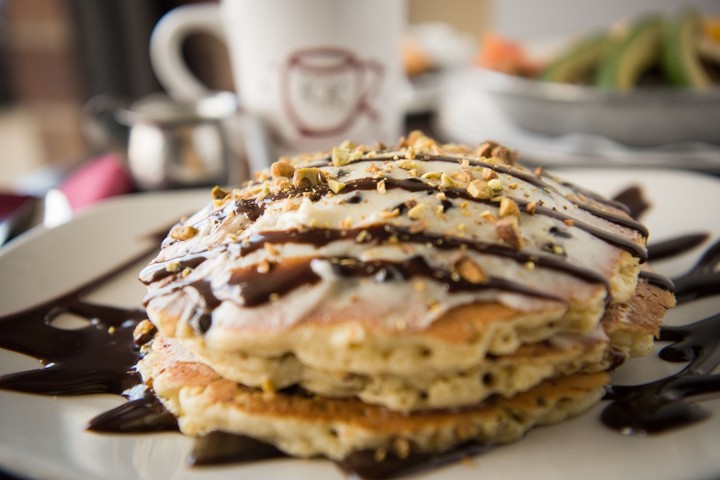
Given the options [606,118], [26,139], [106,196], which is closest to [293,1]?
[106,196]

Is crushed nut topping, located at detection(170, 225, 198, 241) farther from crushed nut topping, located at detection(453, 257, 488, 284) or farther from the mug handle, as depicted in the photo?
the mug handle

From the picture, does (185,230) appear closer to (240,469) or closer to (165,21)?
(240,469)

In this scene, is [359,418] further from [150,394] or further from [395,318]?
[150,394]

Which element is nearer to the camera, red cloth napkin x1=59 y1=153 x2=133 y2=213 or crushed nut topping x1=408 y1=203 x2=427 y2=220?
crushed nut topping x1=408 y1=203 x2=427 y2=220

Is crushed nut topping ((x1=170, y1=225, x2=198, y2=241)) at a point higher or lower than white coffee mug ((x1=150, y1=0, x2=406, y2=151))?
lower

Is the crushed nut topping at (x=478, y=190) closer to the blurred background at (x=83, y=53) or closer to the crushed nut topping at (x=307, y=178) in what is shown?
the crushed nut topping at (x=307, y=178)

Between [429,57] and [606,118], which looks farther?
[429,57]

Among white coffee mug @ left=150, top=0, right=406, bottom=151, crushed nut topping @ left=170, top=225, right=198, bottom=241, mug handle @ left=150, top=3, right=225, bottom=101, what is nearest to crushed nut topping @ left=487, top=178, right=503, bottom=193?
crushed nut topping @ left=170, top=225, right=198, bottom=241
